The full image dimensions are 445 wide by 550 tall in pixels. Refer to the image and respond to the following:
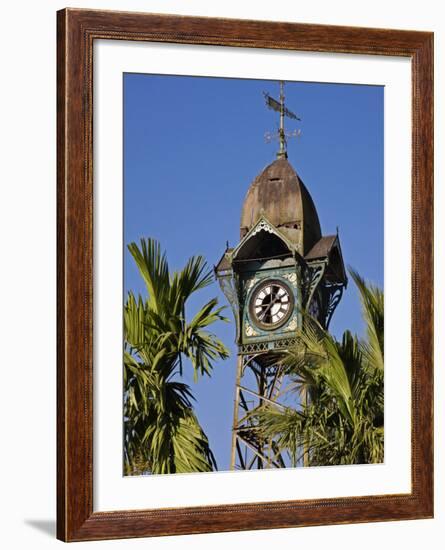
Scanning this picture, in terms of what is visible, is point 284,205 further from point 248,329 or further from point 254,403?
point 254,403

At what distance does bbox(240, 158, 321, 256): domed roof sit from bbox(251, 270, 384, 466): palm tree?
0.20m

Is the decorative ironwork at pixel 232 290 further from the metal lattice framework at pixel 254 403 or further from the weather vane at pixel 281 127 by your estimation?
the weather vane at pixel 281 127

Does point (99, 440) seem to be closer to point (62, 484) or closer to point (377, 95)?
point (62, 484)

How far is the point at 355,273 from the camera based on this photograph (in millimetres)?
4035

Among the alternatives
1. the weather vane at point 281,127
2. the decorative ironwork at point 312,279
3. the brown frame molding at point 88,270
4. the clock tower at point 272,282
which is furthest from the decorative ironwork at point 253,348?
the weather vane at point 281,127

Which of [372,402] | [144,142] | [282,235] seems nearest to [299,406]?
[372,402]

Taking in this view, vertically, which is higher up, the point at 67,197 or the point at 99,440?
the point at 67,197

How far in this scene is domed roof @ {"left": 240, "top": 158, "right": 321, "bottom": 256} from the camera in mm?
3904

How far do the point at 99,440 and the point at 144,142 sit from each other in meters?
0.83

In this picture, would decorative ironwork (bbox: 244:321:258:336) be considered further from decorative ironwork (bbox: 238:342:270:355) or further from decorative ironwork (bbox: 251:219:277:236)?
decorative ironwork (bbox: 251:219:277:236)

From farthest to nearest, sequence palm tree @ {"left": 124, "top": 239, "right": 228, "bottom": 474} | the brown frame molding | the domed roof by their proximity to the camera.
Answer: the domed roof < palm tree @ {"left": 124, "top": 239, "right": 228, "bottom": 474} < the brown frame molding

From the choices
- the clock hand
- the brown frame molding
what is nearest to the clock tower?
the clock hand

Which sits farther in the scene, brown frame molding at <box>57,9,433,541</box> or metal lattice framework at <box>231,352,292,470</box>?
metal lattice framework at <box>231,352,292,470</box>

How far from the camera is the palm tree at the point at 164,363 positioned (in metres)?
3.80
